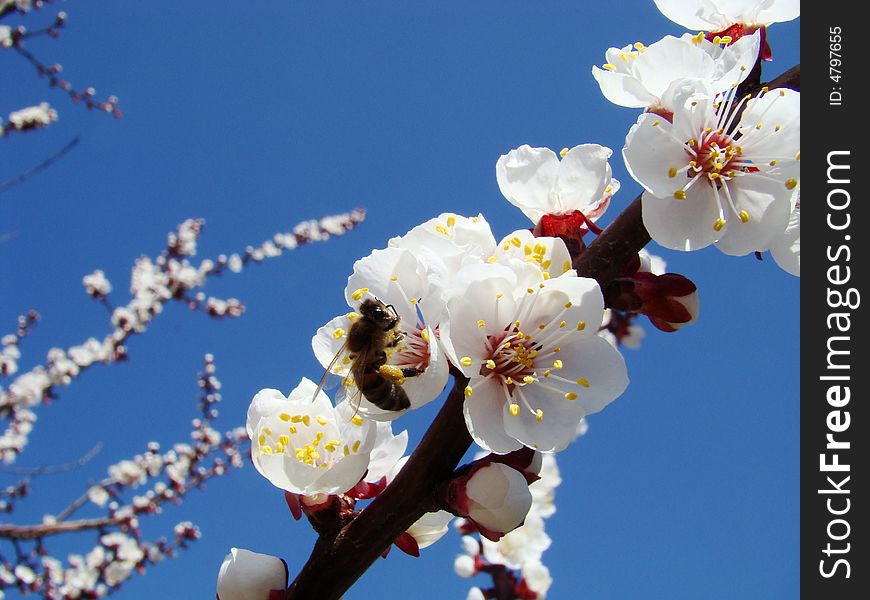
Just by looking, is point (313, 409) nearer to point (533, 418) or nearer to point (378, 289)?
point (378, 289)

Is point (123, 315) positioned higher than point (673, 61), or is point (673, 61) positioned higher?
point (123, 315)

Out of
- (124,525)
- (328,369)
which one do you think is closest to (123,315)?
(124,525)

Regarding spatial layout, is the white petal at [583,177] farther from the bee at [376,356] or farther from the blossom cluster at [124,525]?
the blossom cluster at [124,525]

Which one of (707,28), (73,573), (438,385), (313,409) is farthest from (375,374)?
(73,573)

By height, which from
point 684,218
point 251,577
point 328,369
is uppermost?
point 684,218

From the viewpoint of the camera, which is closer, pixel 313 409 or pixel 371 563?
pixel 371 563

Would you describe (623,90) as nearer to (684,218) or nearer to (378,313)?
(684,218)
